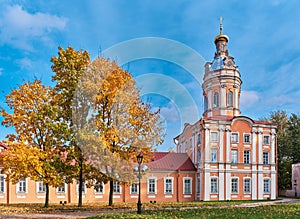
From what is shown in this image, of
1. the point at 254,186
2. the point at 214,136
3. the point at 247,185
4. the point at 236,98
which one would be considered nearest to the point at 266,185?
the point at 254,186

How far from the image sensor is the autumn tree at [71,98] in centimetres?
1937

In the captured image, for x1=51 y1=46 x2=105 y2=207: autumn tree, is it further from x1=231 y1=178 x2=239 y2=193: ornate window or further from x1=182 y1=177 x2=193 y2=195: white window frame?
x1=231 y1=178 x2=239 y2=193: ornate window

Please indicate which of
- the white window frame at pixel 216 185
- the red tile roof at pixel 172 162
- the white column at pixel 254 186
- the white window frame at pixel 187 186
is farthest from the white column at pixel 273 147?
the white window frame at pixel 187 186

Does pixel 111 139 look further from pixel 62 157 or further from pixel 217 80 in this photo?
A: pixel 217 80

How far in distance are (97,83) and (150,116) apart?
133 inches

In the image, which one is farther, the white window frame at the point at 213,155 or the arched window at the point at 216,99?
the arched window at the point at 216,99

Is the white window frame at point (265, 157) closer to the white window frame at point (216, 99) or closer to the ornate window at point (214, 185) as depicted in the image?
the ornate window at point (214, 185)

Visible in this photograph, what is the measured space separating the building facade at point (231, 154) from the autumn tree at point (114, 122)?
1217 centimetres

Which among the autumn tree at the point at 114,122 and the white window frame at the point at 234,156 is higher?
the autumn tree at the point at 114,122

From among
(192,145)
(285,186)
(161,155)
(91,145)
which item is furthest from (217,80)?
(91,145)

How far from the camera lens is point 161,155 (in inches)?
1335

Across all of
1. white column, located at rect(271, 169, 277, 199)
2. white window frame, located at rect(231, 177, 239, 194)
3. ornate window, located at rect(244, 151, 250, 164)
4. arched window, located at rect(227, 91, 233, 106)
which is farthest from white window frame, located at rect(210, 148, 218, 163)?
white column, located at rect(271, 169, 277, 199)

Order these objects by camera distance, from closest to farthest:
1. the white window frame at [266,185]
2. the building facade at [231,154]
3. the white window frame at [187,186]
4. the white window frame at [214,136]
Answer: the building facade at [231,154] < the white window frame at [214,136] < the white window frame at [187,186] < the white window frame at [266,185]

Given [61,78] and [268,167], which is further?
[268,167]
